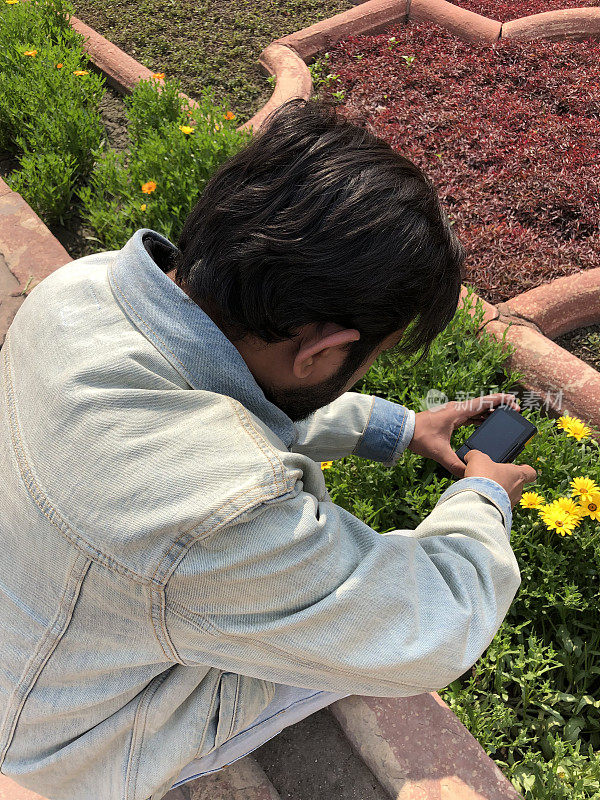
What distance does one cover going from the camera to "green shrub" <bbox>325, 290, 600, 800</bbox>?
1.92 metres

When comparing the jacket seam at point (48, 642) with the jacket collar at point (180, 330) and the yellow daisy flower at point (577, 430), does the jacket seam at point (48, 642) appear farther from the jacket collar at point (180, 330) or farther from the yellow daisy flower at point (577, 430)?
the yellow daisy flower at point (577, 430)

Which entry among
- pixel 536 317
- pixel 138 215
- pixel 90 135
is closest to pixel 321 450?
pixel 536 317

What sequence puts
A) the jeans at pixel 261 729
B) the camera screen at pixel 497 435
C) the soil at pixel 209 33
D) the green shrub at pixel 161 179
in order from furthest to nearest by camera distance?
the soil at pixel 209 33, the green shrub at pixel 161 179, the camera screen at pixel 497 435, the jeans at pixel 261 729

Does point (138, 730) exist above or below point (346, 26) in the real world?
below

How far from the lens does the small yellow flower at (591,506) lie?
212 cm

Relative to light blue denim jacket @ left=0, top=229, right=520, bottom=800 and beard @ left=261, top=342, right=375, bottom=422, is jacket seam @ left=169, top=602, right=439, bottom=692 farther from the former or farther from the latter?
beard @ left=261, top=342, right=375, bottom=422

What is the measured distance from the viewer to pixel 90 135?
11.8 feet

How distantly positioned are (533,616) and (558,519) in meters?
0.31

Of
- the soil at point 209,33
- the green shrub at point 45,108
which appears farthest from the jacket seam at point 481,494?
the soil at point 209,33

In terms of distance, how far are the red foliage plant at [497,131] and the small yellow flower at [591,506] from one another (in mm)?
1208

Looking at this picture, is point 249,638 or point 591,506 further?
point 591,506

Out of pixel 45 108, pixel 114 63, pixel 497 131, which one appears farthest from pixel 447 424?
pixel 114 63

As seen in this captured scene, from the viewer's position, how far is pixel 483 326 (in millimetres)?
2744

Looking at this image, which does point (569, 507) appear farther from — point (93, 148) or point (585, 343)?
point (93, 148)
